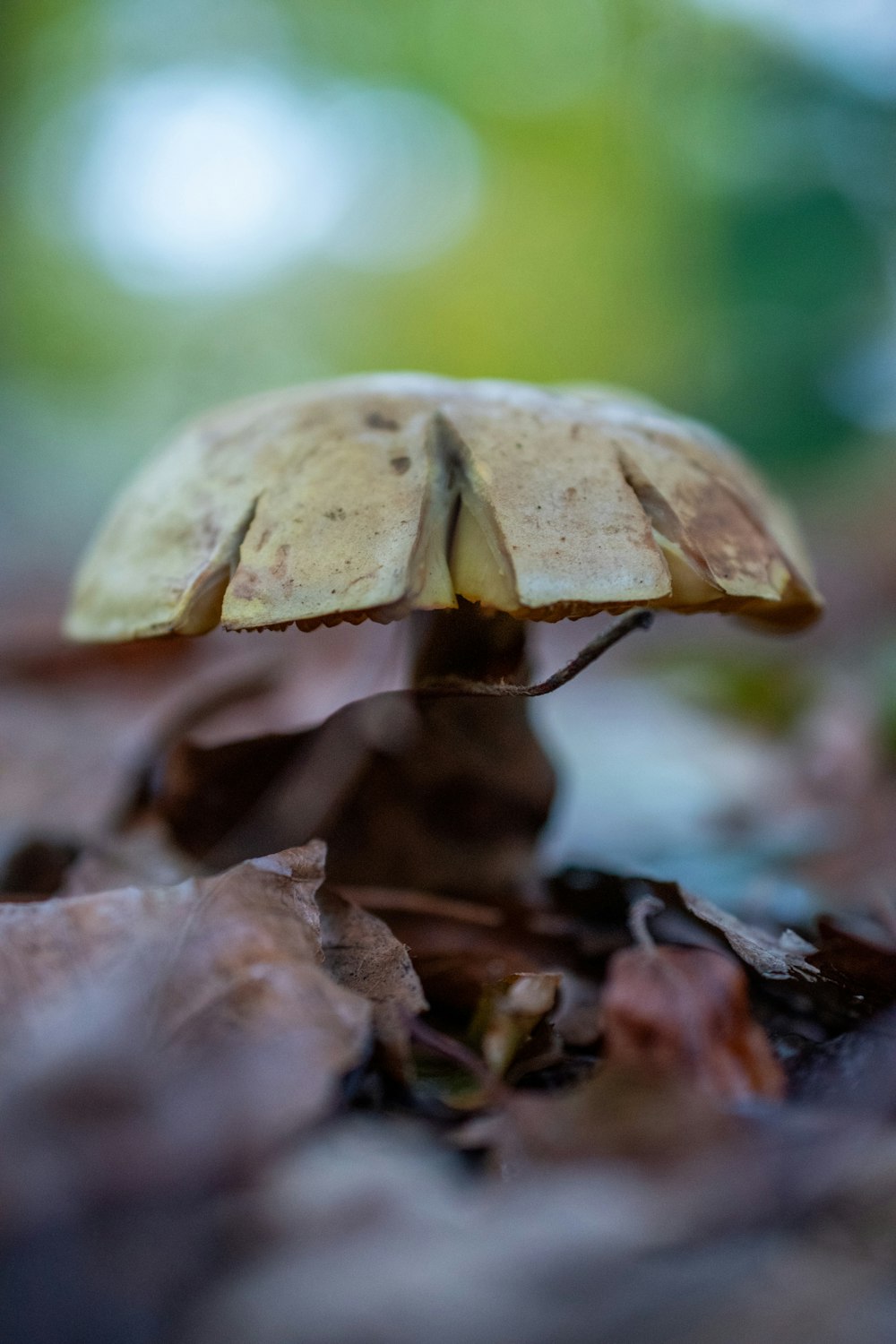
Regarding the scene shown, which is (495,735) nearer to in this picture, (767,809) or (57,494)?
(767,809)

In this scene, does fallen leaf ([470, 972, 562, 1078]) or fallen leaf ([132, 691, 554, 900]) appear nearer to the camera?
fallen leaf ([470, 972, 562, 1078])

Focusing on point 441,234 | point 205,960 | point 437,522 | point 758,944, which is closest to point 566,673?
point 437,522

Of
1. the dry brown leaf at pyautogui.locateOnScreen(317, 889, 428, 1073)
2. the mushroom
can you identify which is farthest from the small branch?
the mushroom

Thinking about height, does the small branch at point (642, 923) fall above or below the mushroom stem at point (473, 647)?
below

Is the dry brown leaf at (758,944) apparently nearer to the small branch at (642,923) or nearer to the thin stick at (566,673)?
the small branch at (642,923)

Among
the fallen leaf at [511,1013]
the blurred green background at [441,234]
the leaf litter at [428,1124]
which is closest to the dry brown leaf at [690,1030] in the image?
the leaf litter at [428,1124]

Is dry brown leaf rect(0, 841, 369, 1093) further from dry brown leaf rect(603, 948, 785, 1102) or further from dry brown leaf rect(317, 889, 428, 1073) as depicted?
dry brown leaf rect(603, 948, 785, 1102)

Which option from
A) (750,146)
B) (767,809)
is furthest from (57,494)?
(767,809)
